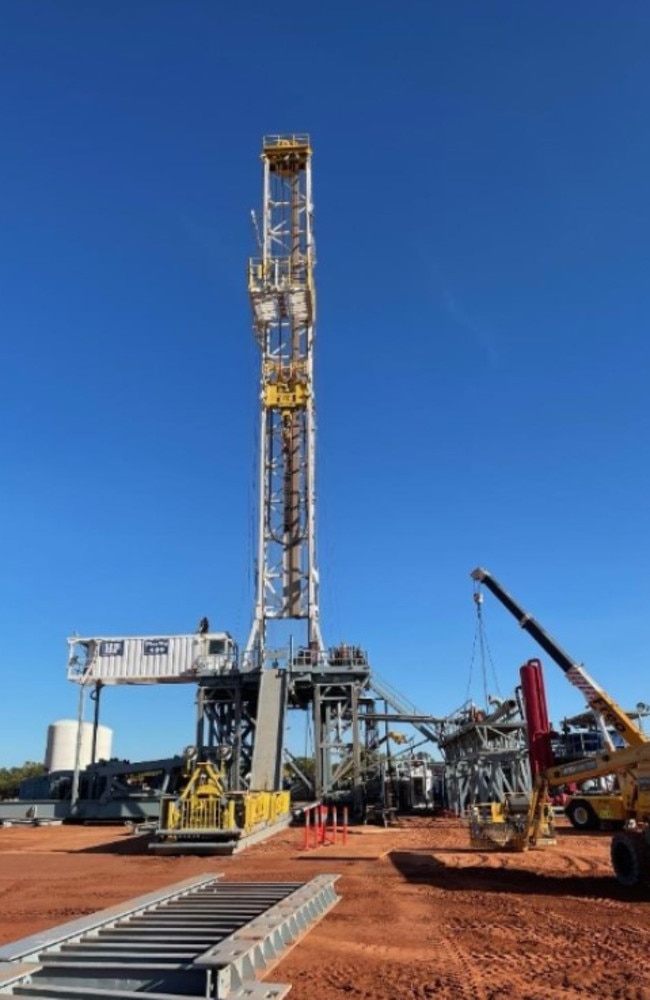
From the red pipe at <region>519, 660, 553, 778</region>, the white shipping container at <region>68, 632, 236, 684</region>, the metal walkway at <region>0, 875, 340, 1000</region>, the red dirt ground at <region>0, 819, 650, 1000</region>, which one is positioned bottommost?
the red dirt ground at <region>0, 819, 650, 1000</region>

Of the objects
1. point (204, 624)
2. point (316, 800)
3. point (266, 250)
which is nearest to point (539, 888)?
point (316, 800)

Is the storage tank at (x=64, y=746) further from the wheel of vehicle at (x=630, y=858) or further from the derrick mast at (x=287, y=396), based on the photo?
the wheel of vehicle at (x=630, y=858)

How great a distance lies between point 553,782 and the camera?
48.2 feet

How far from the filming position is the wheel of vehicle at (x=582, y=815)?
73.7 ft

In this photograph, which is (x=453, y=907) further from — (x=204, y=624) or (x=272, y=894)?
(x=204, y=624)

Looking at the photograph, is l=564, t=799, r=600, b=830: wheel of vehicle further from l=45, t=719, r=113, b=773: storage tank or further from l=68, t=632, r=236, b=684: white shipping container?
l=45, t=719, r=113, b=773: storage tank

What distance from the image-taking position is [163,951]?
5887mm

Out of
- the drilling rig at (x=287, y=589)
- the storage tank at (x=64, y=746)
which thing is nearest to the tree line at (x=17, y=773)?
the storage tank at (x=64, y=746)

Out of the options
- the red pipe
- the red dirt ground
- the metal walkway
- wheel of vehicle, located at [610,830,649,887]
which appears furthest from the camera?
the red pipe

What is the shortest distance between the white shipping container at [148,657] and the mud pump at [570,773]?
71.4ft

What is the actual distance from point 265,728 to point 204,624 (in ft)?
34.3

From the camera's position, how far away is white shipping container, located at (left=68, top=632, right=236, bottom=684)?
127ft

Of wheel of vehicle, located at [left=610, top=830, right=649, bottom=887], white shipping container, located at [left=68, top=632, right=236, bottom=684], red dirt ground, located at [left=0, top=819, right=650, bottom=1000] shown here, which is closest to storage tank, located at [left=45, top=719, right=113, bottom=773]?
white shipping container, located at [left=68, top=632, right=236, bottom=684]

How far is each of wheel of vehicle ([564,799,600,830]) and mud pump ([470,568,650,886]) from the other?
427 centimetres
